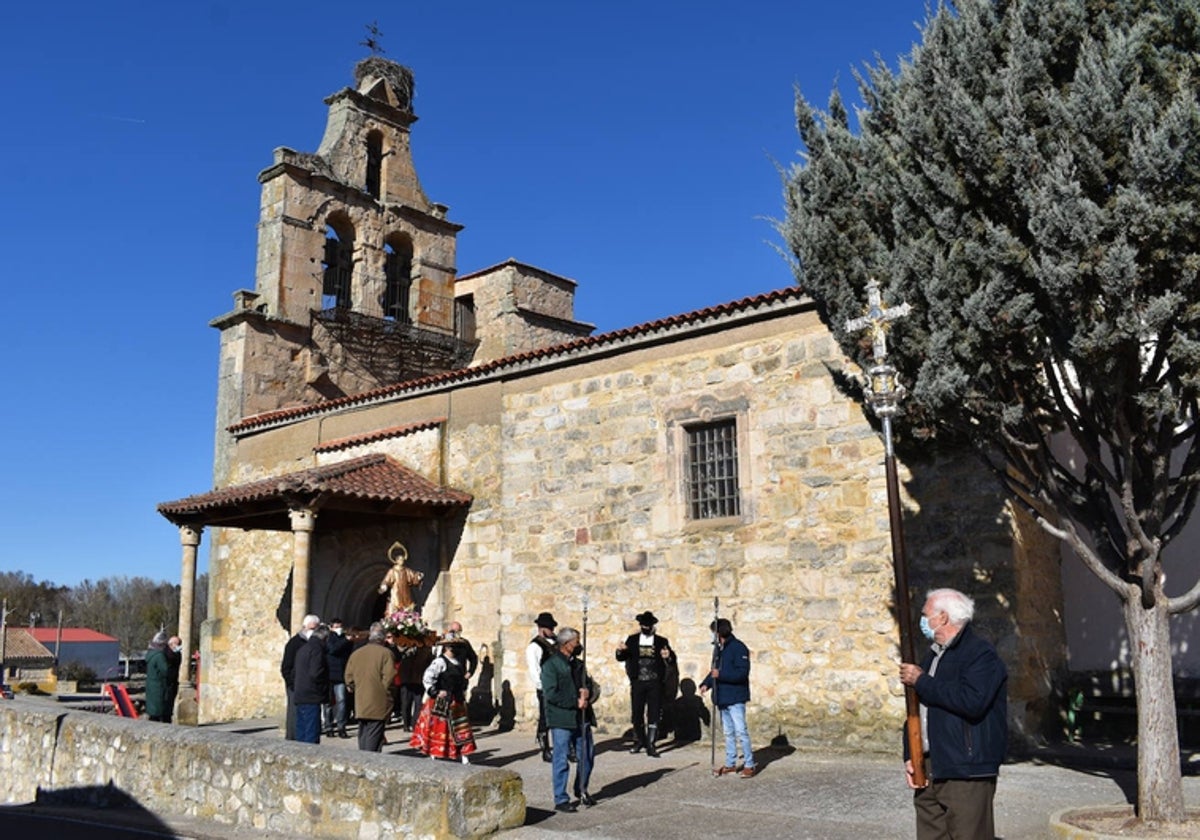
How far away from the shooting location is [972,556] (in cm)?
1078

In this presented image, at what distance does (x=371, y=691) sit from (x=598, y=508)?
486cm

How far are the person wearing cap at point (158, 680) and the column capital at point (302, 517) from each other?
2396 millimetres

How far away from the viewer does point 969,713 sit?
15.3 feet

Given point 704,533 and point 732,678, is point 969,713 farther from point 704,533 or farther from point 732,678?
point 704,533

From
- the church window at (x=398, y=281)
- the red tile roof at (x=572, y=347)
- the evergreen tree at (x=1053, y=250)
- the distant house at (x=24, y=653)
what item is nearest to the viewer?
the evergreen tree at (x=1053, y=250)

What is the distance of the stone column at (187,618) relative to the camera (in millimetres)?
15844

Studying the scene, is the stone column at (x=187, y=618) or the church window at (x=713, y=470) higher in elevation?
the church window at (x=713, y=470)

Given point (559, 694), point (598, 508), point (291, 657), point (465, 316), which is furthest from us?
point (465, 316)

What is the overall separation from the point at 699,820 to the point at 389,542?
925cm

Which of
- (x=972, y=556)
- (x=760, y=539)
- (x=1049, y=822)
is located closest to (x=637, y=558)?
(x=760, y=539)

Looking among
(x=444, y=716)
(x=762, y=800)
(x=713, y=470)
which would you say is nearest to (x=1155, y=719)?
(x=762, y=800)

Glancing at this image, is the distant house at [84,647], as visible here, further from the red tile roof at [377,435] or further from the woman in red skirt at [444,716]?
the woman in red skirt at [444,716]

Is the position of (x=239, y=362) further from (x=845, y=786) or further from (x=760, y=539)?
(x=845, y=786)

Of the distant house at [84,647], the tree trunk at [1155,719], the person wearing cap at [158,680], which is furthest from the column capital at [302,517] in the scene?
the distant house at [84,647]
